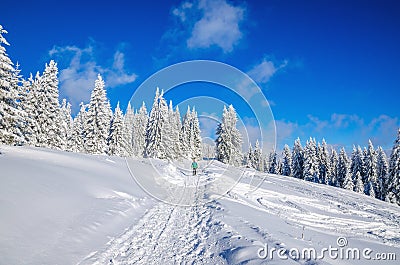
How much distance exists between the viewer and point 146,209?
12961mm

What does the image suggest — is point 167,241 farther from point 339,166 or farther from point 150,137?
point 339,166

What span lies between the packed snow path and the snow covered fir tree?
→ 4.69 m

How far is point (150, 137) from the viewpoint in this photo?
49.2 meters

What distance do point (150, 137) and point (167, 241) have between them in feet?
138

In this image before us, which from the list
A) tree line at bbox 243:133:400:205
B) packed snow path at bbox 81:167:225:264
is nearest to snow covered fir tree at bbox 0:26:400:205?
tree line at bbox 243:133:400:205

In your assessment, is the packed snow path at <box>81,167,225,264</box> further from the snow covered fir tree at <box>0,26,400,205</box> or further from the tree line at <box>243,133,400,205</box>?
the tree line at <box>243,133,400,205</box>

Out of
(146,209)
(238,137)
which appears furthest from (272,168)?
(146,209)

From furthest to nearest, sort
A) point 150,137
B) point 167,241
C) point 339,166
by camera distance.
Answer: point 339,166 < point 150,137 < point 167,241

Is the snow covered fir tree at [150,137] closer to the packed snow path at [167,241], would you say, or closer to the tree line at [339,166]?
the tree line at [339,166]

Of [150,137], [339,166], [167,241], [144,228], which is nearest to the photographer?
[167,241]

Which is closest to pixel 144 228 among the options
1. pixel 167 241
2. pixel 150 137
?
pixel 167 241

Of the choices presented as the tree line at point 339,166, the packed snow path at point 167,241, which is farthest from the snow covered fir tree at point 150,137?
the packed snow path at point 167,241

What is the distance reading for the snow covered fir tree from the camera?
74.5 ft

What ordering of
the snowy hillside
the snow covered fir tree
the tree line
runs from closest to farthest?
the snowy hillside
the snow covered fir tree
the tree line
